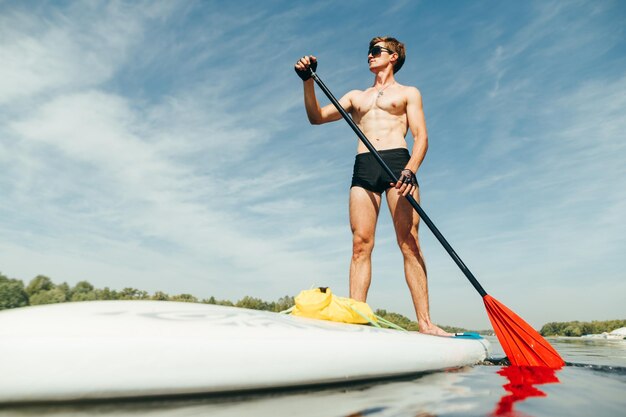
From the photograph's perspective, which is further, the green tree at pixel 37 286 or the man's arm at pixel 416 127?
the green tree at pixel 37 286

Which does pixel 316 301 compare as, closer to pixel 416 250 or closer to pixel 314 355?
pixel 314 355

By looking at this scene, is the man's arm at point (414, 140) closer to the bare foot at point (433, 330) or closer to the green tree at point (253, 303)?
the bare foot at point (433, 330)

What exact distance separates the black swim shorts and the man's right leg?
0.27 ft

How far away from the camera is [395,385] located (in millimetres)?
2303

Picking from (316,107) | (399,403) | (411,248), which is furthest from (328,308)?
(316,107)

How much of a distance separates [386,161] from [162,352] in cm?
328

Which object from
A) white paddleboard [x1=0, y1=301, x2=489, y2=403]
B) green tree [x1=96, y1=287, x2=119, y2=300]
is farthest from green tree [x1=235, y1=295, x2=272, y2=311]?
white paddleboard [x1=0, y1=301, x2=489, y2=403]

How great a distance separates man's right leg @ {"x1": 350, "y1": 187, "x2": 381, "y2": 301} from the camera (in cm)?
418

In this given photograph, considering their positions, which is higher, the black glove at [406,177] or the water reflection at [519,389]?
the black glove at [406,177]

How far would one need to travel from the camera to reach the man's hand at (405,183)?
399cm

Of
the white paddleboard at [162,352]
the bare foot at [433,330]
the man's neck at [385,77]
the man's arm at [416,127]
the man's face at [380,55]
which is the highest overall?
the man's face at [380,55]

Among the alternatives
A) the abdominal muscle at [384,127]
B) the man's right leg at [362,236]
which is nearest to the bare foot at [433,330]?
the man's right leg at [362,236]

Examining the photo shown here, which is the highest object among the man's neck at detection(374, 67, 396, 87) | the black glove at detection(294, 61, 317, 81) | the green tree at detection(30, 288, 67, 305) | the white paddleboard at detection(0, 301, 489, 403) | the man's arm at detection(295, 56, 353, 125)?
the green tree at detection(30, 288, 67, 305)

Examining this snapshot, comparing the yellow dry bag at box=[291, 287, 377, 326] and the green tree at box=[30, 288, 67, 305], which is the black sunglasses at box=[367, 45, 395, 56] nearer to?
the yellow dry bag at box=[291, 287, 377, 326]
